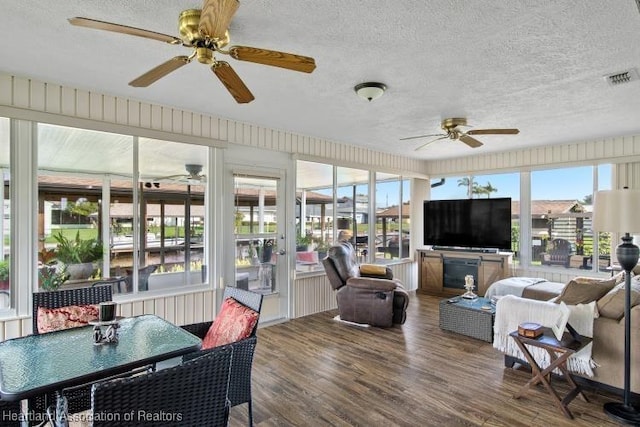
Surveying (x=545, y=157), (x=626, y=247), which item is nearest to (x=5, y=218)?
(x=626, y=247)

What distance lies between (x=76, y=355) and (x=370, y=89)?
2818 mm

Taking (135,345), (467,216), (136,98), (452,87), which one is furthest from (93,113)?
(467,216)

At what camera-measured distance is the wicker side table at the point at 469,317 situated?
407 centimetres

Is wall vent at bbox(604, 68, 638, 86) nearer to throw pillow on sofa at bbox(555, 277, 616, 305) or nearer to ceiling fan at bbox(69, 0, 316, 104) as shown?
throw pillow on sofa at bbox(555, 277, 616, 305)

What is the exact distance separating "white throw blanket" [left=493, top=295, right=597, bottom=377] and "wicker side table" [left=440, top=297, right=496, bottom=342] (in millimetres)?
768

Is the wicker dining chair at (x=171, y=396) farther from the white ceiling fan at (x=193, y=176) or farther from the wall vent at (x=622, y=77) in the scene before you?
the wall vent at (x=622, y=77)

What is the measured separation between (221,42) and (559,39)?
7.14 ft

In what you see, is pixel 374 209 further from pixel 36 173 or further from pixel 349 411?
pixel 36 173

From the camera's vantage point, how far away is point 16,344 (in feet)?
6.48

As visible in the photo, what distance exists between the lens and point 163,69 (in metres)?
2.22

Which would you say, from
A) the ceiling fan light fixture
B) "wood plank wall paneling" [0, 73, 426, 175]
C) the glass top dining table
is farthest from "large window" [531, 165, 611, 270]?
the glass top dining table

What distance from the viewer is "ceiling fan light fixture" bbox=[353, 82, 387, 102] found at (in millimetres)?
3080

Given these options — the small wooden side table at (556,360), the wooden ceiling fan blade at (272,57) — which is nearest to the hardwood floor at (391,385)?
the small wooden side table at (556,360)

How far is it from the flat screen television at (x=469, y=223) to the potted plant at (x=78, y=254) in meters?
5.55
